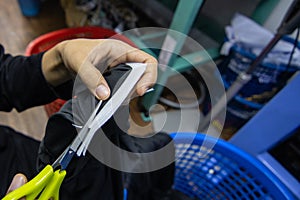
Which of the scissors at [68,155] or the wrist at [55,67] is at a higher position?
the scissors at [68,155]

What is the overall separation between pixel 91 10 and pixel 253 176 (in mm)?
1103

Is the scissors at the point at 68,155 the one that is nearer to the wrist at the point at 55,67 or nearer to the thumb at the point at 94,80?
the thumb at the point at 94,80

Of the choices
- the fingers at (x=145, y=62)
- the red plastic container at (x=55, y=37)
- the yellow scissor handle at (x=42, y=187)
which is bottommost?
the red plastic container at (x=55, y=37)

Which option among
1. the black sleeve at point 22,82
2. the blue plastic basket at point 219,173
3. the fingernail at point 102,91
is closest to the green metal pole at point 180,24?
the blue plastic basket at point 219,173

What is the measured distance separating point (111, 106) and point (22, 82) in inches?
12.1

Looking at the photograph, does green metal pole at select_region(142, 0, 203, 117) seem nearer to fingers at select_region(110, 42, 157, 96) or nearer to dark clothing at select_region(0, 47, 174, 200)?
dark clothing at select_region(0, 47, 174, 200)

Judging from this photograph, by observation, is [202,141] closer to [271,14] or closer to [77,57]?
[77,57]

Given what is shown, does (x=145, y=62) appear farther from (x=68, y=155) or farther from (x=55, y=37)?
(x=55, y=37)

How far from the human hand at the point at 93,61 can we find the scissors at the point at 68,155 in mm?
16

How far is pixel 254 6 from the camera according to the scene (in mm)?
1065

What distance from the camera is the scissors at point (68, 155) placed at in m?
0.28

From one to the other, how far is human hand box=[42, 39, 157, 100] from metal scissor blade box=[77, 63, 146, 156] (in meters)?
0.01

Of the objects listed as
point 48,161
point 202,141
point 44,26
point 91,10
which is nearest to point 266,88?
point 202,141

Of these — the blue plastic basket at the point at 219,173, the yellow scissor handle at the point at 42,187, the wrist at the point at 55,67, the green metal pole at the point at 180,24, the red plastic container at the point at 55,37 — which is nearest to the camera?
the yellow scissor handle at the point at 42,187
